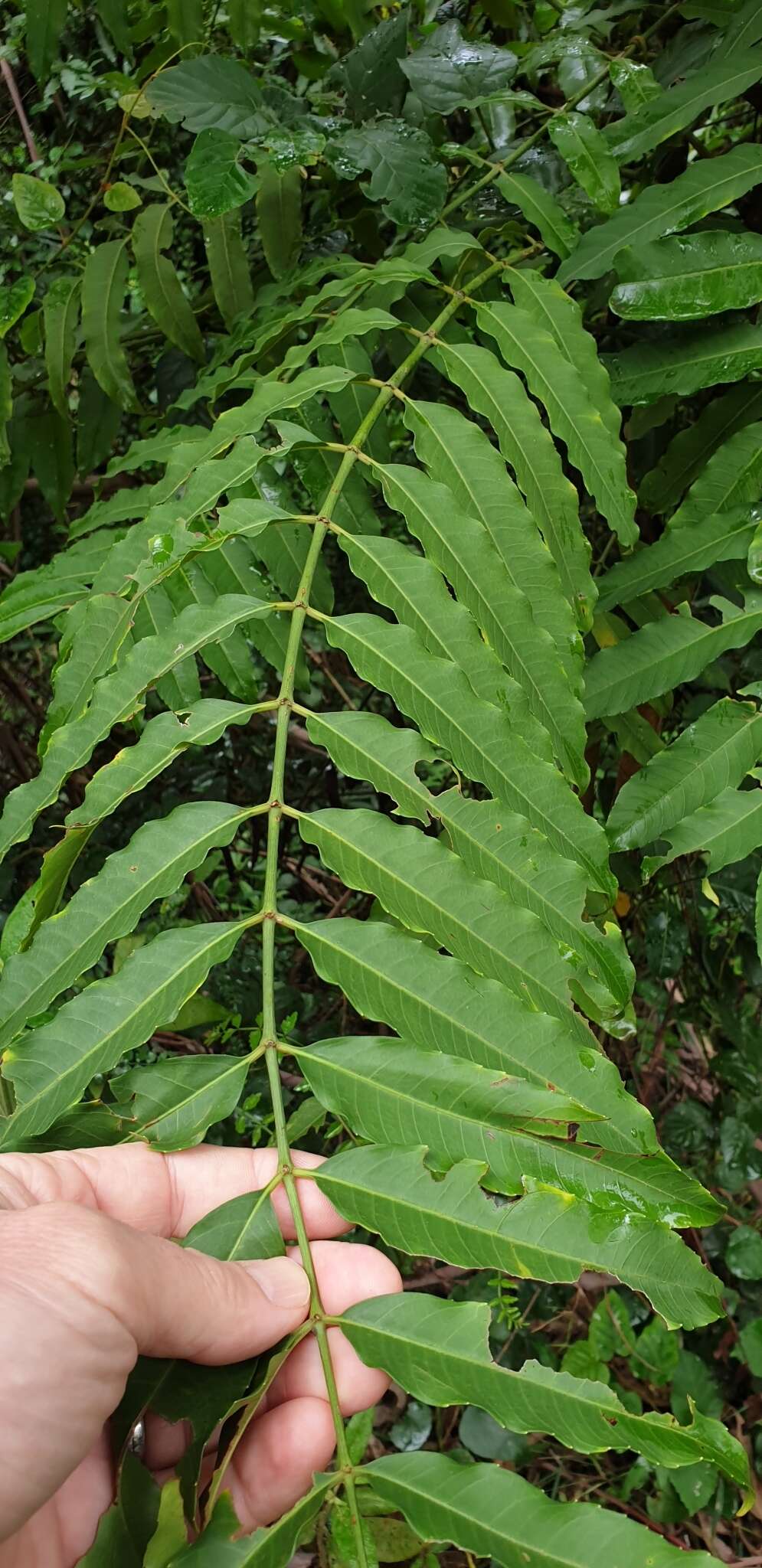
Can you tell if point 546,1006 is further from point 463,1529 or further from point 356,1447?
point 356,1447

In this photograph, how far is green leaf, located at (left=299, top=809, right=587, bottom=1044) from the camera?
2.42ft

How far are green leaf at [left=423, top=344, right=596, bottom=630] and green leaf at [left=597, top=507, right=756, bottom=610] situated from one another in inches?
3.7

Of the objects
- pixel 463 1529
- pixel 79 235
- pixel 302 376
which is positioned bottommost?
pixel 463 1529

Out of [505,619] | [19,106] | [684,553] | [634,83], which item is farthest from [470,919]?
[19,106]

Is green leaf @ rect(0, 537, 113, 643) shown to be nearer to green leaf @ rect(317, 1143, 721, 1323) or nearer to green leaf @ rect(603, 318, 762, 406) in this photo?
green leaf @ rect(603, 318, 762, 406)

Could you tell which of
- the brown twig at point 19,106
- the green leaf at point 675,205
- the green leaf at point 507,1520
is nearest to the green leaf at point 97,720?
the green leaf at point 507,1520

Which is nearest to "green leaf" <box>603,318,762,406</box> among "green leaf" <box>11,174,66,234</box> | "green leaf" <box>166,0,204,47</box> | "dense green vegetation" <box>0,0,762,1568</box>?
"dense green vegetation" <box>0,0,762,1568</box>

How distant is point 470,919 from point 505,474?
0.47 metres

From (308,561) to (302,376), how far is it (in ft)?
0.68

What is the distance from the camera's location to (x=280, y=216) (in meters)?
1.53

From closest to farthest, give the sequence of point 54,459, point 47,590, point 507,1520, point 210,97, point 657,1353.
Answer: point 507,1520, point 47,590, point 210,97, point 54,459, point 657,1353

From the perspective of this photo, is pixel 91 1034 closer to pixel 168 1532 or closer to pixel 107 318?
pixel 168 1532

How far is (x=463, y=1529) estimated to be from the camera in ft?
1.95

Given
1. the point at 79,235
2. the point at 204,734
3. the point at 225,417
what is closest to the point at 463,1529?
the point at 204,734
